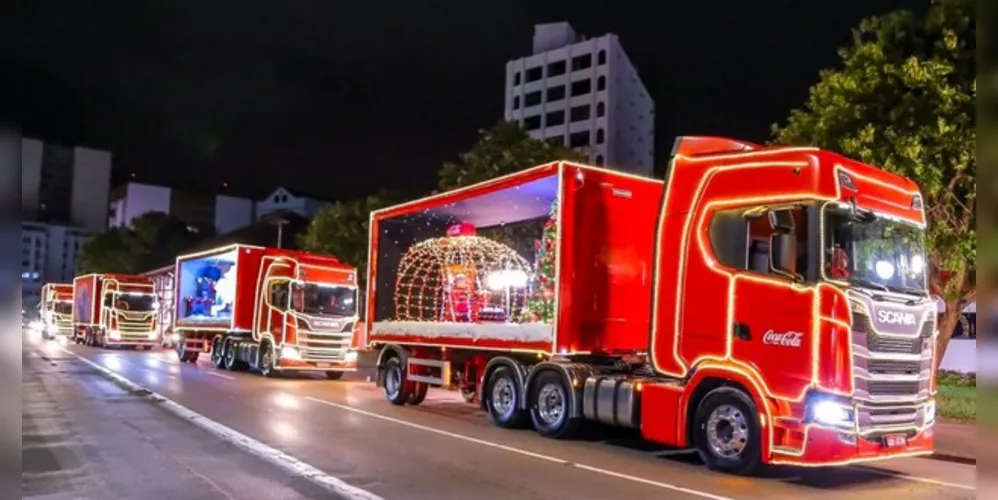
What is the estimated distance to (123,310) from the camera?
1599 inches

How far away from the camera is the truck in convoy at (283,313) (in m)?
24.2

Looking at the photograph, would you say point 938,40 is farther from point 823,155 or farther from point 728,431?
point 728,431

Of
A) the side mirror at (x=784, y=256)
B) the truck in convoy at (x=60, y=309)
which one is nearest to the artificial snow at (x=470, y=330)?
the side mirror at (x=784, y=256)

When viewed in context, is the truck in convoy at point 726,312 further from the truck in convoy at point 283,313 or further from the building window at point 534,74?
the building window at point 534,74

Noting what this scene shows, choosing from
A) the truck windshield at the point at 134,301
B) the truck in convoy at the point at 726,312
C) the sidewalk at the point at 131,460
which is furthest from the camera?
the truck windshield at the point at 134,301

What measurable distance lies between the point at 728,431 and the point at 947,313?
34.3ft

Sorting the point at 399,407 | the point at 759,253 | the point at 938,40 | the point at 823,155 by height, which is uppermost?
the point at 938,40

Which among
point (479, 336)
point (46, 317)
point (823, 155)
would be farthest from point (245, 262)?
point (46, 317)

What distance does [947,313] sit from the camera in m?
18.6

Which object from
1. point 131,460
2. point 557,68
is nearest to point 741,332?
point 131,460

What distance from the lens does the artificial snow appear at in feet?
44.0

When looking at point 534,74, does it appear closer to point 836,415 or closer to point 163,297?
point 163,297

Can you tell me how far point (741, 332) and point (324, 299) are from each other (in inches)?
637

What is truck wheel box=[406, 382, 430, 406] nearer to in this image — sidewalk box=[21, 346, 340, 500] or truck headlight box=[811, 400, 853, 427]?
sidewalk box=[21, 346, 340, 500]
